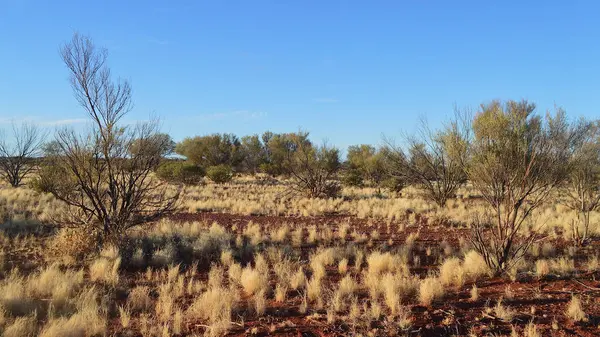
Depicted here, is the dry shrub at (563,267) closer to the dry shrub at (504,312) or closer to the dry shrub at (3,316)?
→ the dry shrub at (504,312)

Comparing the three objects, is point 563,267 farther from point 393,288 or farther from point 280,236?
point 280,236

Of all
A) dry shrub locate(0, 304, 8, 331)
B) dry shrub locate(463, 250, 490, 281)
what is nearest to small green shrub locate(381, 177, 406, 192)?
dry shrub locate(463, 250, 490, 281)

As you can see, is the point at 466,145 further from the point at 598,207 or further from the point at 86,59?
the point at 598,207

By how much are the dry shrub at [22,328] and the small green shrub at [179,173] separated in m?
25.6

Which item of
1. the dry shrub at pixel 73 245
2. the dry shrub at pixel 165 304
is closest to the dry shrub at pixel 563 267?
the dry shrub at pixel 165 304

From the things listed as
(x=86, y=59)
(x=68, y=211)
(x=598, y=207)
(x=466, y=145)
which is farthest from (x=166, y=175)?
(x=598, y=207)

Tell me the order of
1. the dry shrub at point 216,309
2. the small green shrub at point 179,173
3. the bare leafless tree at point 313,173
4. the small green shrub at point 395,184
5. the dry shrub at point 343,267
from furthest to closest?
1. the small green shrub at point 179,173
2. the small green shrub at point 395,184
3. the bare leafless tree at point 313,173
4. the dry shrub at point 343,267
5. the dry shrub at point 216,309

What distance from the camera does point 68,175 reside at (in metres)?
10.0

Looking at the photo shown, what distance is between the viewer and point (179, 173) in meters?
30.8

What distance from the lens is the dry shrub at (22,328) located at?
182 inches

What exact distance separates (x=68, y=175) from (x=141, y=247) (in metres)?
2.70

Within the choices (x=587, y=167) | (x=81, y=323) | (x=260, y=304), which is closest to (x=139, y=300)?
(x=81, y=323)

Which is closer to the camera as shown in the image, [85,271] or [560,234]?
[85,271]

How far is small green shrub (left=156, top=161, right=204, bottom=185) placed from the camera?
3052 cm
